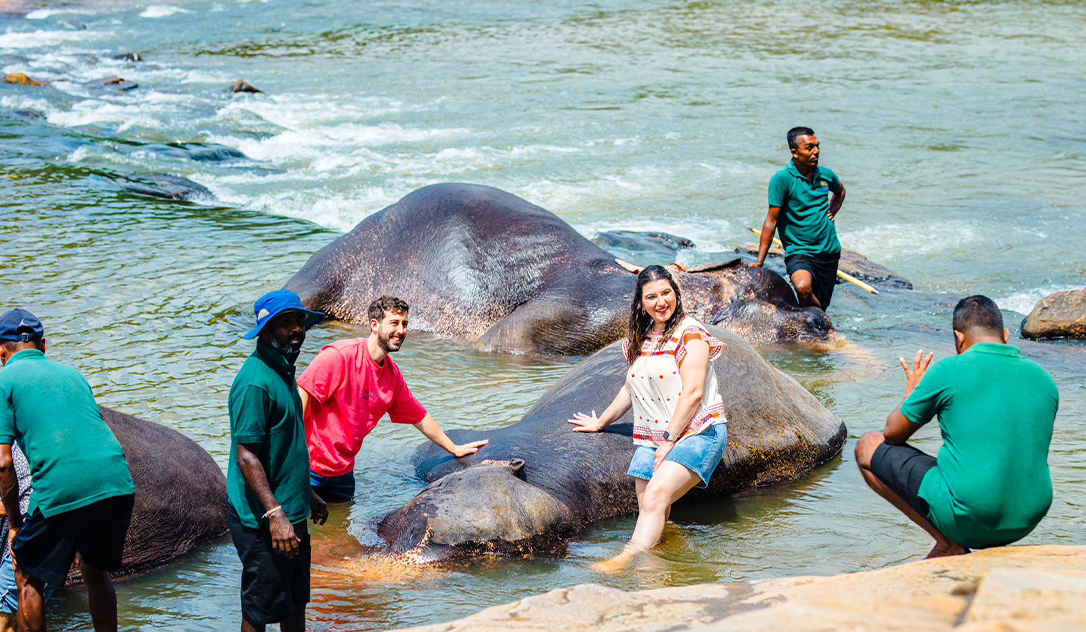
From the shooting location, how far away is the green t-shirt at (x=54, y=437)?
14.6ft

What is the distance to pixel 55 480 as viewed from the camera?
4457 millimetres

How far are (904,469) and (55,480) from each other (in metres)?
3.27

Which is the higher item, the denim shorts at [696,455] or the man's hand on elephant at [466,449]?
the denim shorts at [696,455]

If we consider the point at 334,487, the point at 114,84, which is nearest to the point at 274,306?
the point at 334,487

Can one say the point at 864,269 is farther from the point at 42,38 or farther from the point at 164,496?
the point at 42,38

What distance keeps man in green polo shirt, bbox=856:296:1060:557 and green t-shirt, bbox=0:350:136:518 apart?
10.2 feet

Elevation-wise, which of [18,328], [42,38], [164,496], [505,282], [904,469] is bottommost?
[164,496]

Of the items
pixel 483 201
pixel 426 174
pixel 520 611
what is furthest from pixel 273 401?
pixel 426 174

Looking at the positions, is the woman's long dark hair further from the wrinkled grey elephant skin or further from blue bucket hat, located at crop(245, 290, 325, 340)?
the wrinkled grey elephant skin

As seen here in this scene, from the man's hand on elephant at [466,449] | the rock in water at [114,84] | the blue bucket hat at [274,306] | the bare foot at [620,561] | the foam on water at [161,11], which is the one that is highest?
the foam on water at [161,11]

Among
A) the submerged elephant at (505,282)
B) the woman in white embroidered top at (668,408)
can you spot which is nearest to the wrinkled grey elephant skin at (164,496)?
the woman in white embroidered top at (668,408)

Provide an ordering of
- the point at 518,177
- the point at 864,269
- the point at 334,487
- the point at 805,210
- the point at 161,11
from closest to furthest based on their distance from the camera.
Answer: the point at 334,487
the point at 805,210
the point at 864,269
the point at 518,177
the point at 161,11

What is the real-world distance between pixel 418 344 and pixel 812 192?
11.1 feet

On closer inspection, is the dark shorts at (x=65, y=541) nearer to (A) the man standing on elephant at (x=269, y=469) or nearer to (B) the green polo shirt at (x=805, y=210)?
(A) the man standing on elephant at (x=269, y=469)
